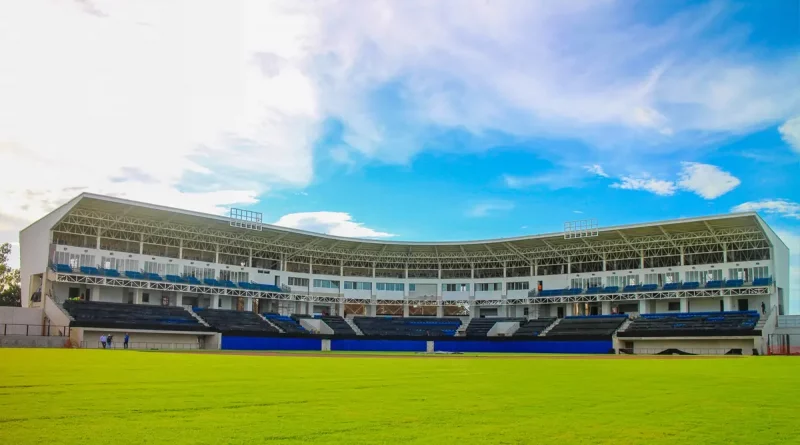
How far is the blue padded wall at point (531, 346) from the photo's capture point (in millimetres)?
78750

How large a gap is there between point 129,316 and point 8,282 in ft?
123

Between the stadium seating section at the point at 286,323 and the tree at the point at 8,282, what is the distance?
3714 cm

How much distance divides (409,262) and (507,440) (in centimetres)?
9621

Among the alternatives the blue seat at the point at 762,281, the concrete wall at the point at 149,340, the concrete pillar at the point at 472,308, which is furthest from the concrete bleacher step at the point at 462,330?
the blue seat at the point at 762,281

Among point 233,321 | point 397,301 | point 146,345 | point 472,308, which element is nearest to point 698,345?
point 472,308

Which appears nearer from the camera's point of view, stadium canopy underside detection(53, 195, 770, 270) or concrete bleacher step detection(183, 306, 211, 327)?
stadium canopy underside detection(53, 195, 770, 270)

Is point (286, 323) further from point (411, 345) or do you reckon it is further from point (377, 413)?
point (377, 413)

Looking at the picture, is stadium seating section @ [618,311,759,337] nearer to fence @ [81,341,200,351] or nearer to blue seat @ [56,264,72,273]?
fence @ [81,341,200,351]

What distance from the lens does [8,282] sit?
98125 mm

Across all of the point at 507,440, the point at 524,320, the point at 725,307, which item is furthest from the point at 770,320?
the point at 507,440

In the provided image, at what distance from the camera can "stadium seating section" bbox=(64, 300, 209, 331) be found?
224 feet

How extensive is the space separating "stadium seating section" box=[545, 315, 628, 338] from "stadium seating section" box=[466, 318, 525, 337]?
795 centimetres

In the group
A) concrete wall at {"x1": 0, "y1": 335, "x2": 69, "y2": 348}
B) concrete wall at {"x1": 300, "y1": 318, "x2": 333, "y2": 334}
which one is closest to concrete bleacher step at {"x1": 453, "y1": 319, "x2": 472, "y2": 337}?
concrete wall at {"x1": 300, "y1": 318, "x2": 333, "y2": 334}

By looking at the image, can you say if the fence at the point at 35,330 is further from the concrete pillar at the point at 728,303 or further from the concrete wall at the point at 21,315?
the concrete pillar at the point at 728,303
